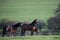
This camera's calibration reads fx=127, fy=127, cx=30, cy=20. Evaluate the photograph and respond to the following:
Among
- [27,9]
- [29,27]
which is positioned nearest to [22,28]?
[29,27]

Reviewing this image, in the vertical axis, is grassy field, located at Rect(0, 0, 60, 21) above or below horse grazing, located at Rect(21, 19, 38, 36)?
above

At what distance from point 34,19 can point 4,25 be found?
0.39 m

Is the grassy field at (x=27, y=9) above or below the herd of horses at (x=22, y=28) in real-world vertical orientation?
above

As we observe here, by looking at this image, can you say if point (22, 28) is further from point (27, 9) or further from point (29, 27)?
point (27, 9)

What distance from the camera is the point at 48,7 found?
1.64 m

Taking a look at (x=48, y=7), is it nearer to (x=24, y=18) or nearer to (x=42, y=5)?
(x=42, y=5)

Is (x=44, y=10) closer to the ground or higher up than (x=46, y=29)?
higher up

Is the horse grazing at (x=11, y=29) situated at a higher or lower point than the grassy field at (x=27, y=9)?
lower

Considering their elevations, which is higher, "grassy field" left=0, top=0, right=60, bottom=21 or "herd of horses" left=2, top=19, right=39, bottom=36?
"grassy field" left=0, top=0, right=60, bottom=21

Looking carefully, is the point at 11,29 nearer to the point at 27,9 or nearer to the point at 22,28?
the point at 22,28

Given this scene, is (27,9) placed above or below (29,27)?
above

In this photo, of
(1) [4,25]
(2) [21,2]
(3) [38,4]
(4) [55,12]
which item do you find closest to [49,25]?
(4) [55,12]

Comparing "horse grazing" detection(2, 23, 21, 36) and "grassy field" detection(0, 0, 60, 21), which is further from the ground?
"grassy field" detection(0, 0, 60, 21)

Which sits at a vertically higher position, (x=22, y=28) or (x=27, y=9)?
(x=27, y=9)
